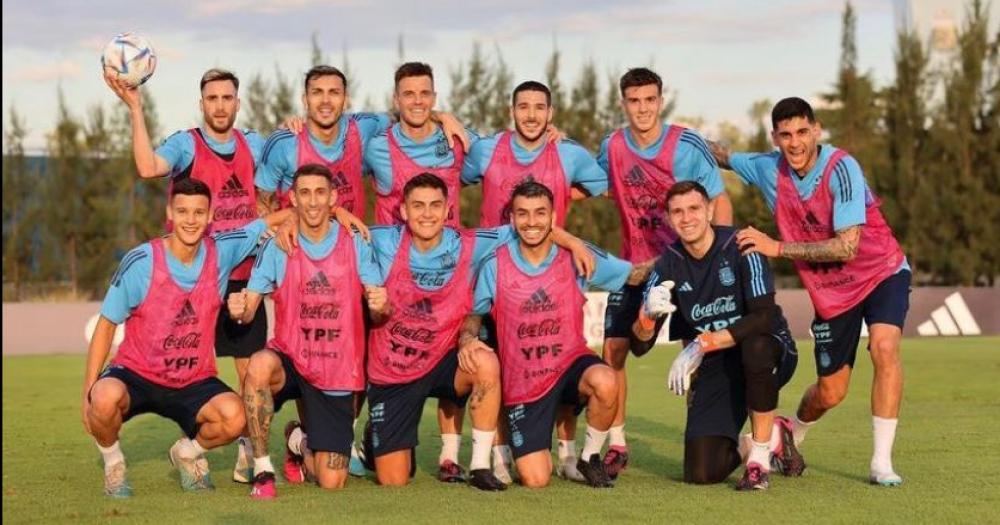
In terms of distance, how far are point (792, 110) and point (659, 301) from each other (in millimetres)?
1296

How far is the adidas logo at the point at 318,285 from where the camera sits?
7.76m

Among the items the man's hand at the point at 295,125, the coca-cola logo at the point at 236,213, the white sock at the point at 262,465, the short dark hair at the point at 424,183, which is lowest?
the white sock at the point at 262,465

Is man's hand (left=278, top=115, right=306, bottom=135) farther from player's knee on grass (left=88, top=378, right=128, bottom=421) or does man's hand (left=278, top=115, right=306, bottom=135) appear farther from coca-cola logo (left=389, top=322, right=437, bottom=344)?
player's knee on grass (left=88, top=378, right=128, bottom=421)

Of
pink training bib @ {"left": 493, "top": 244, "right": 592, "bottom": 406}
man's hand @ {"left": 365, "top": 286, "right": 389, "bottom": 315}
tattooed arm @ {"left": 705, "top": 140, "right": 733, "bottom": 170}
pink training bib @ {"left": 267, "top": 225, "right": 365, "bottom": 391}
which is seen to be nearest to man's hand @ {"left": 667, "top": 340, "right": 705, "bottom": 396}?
pink training bib @ {"left": 493, "top": 244, "right": 592, "bottom": 406}

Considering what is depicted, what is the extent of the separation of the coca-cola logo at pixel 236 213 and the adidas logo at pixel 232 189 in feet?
0.22

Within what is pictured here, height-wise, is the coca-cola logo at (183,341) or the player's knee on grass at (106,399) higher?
the coca-cola logo at (183,341)

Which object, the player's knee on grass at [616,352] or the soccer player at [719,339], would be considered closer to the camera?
the soccer player at [719,339]

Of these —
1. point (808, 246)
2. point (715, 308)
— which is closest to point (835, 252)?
point (808, 246)

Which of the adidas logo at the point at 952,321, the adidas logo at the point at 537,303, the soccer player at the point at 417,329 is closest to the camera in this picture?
the adidas logo at the point at 537,303

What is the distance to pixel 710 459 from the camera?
7.57 metres

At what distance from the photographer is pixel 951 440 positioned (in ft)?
30.2

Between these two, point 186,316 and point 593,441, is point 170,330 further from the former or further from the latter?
point 593,441

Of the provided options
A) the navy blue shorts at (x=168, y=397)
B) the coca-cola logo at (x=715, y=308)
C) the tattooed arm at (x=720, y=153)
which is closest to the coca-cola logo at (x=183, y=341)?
the navy blue shorts at (x=168, y=397)

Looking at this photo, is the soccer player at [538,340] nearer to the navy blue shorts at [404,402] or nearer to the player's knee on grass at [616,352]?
the navy blue shorts at [404,402]
